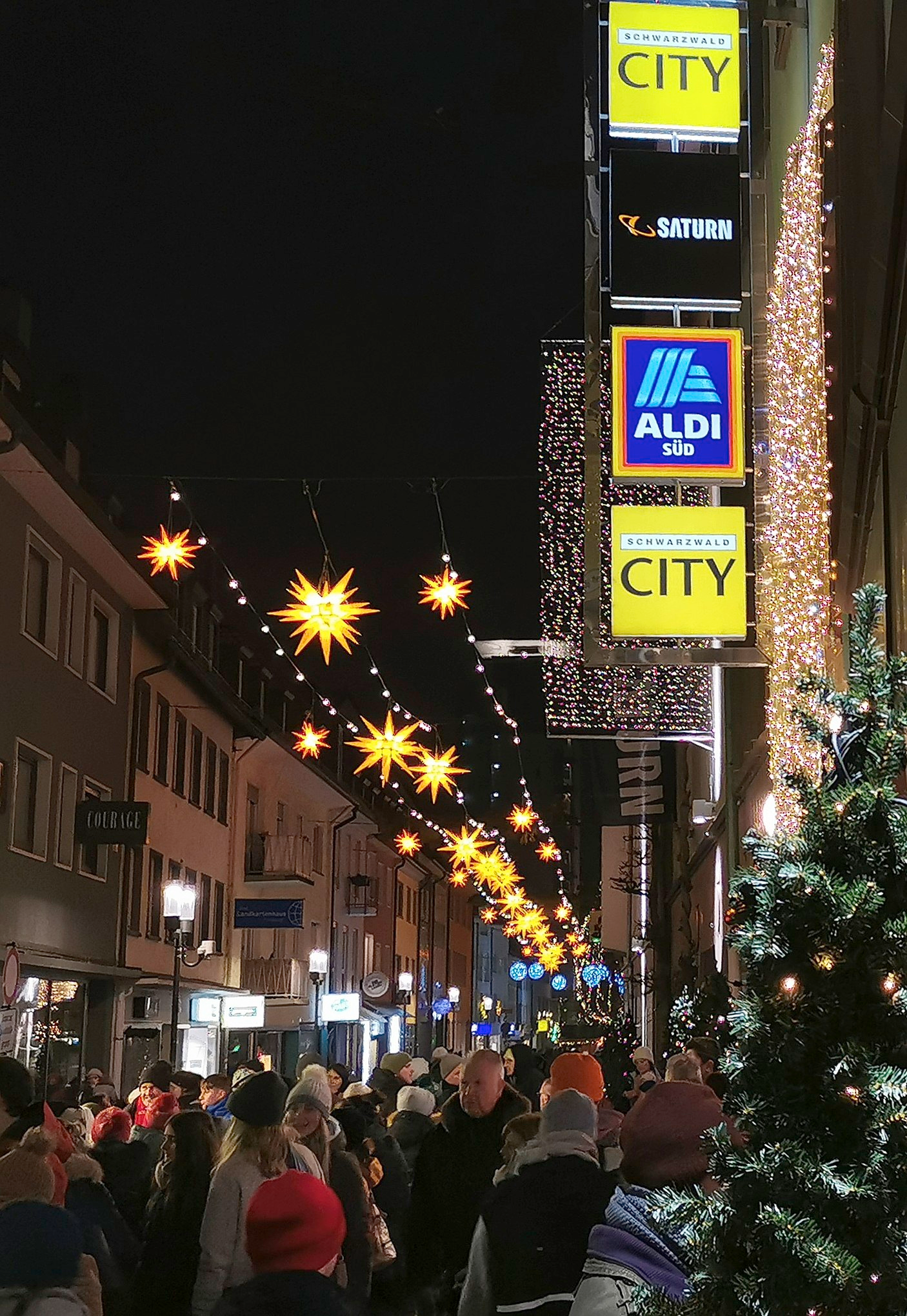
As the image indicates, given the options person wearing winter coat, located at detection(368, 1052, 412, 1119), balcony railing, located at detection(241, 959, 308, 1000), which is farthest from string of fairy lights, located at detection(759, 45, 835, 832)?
balcony railing, located at detection(241, 959, 308, 1000)

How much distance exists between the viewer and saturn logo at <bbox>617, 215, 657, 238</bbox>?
12547mm

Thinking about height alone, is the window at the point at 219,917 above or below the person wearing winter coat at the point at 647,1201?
above

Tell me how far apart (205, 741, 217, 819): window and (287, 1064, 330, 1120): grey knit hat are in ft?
101

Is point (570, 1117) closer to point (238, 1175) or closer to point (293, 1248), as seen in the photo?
point (238, 1175)

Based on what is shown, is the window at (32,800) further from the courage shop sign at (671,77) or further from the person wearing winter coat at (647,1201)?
the person wearing winter coat at (647,1201)

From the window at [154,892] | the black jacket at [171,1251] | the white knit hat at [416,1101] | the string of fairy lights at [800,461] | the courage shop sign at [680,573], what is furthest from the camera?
the window at [154,892]

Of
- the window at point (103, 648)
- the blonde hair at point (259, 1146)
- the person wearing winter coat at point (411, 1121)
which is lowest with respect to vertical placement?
the person wearing winter coat at point (411, 1121)

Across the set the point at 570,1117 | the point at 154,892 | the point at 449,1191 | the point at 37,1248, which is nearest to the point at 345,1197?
the point at 449,1191

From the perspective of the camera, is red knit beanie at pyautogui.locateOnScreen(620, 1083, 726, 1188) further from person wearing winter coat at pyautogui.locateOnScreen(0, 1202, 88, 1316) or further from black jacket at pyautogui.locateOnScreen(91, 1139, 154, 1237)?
black jacket at pyautogui.locateOnScreen(91, 1139, 154, 1237)

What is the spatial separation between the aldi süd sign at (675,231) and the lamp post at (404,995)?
141 ft

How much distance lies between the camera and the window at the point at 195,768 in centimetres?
3769

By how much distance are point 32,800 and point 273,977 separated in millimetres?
20527

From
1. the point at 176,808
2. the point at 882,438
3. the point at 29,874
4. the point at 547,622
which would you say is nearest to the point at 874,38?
the point at 882,438

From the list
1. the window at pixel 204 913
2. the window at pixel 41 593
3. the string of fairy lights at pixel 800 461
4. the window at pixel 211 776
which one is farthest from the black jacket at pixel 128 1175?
the window at pixel 211 776
